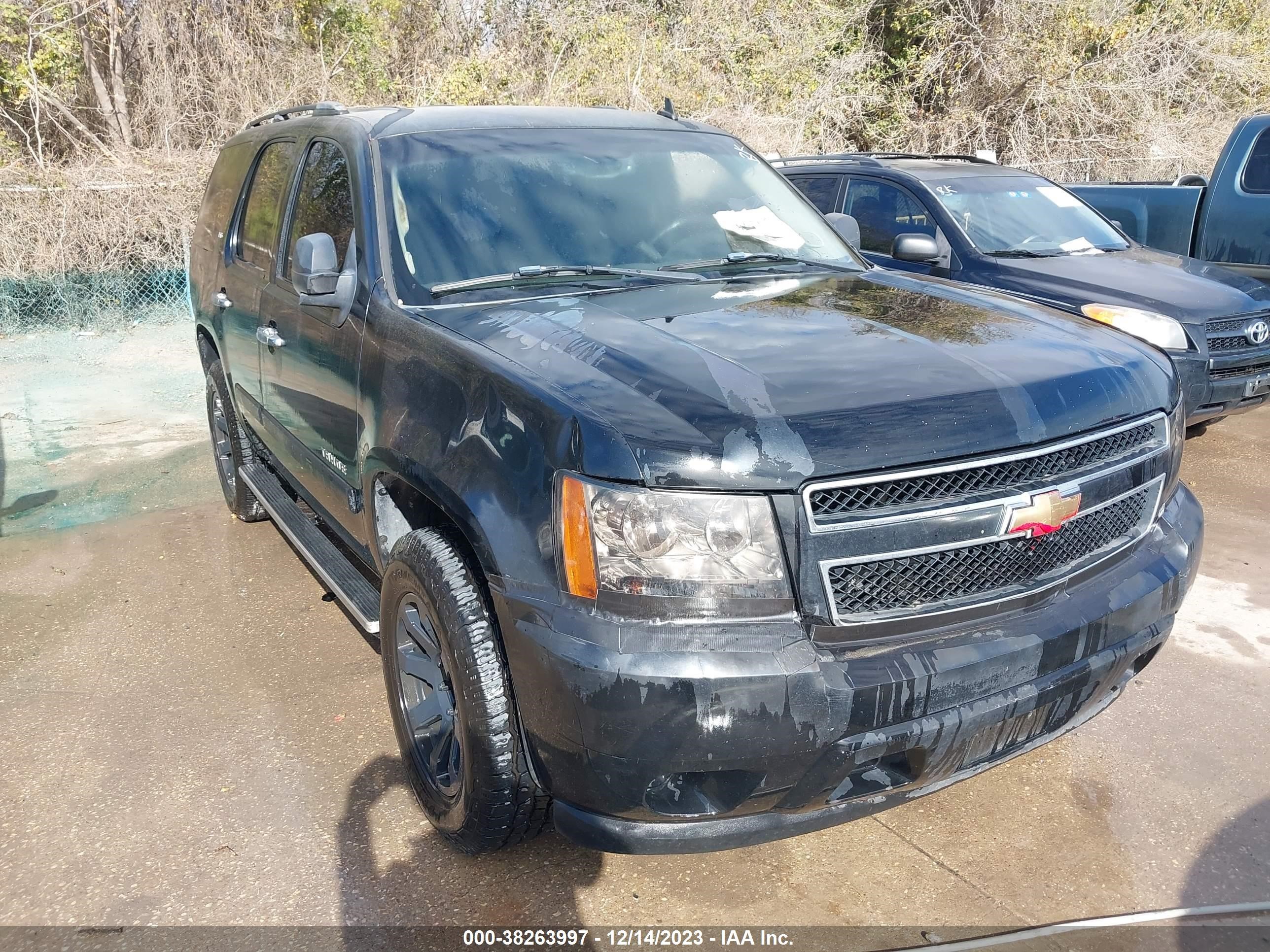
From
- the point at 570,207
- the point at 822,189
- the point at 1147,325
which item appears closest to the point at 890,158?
the point at 822,189

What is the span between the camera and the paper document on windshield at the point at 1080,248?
685 cm

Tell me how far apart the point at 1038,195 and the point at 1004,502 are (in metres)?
5.78

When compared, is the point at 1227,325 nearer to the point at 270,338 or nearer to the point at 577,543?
the point at 270,338

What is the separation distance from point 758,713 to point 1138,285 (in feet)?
16.9

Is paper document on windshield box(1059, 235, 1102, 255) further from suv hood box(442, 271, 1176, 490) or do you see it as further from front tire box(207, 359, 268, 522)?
front tire box(207, 359, 268, 522)

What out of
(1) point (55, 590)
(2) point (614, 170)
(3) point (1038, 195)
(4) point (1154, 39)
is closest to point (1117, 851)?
(2) point (614, 170)

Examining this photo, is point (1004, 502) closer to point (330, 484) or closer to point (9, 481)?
point (330, 484)

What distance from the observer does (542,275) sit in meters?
3.25

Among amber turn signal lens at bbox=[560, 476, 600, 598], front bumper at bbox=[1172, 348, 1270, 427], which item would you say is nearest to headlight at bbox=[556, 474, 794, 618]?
amber turn signal lens at bbox=[560, 476, 600, 598]

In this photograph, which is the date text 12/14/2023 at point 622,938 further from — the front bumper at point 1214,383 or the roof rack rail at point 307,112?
the front bumper at point 1214,383

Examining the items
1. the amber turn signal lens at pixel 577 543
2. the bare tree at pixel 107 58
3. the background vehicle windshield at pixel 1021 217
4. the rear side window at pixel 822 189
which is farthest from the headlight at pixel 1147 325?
the bare tree at pixel 107 58

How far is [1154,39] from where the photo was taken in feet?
56.7

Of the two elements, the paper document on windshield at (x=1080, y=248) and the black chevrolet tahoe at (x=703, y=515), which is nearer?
the black chevrolet tahoe at (x=703, y=515)

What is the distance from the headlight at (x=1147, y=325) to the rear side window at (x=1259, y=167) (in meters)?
2.76
